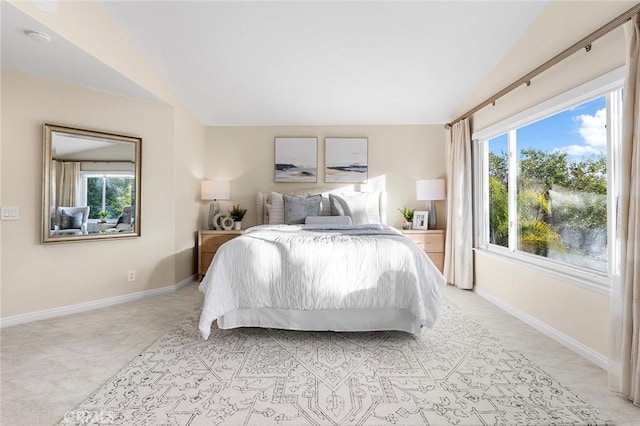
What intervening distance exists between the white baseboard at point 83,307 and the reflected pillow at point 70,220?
0.80 meters

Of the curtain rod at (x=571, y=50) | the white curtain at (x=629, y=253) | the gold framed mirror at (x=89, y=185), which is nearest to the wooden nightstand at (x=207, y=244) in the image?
the gold framed mirror at (x=89, y=185)

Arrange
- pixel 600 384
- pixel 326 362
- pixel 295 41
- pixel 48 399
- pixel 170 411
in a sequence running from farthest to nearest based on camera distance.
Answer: pixel 295 41 → pixel 326 362 → pixel 600 384 → pixel 48 399 → pixel 170 411

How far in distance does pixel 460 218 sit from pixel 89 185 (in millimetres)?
4277

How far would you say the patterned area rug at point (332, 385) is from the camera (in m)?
1.51

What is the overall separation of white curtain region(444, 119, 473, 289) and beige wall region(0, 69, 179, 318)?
357cm

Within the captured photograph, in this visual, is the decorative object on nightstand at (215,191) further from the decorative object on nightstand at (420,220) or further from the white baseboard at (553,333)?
the white baseboard at (553,333)

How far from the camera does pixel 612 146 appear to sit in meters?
2.07

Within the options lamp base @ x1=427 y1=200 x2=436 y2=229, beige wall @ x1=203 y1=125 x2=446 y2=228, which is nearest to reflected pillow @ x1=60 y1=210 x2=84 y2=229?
beige wall @ x1=203 y1=125 x2=446 y2=228

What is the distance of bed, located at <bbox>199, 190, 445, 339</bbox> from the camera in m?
2.28

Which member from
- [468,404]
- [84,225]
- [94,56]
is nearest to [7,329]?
[84,225]

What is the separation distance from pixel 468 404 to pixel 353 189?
3.35m

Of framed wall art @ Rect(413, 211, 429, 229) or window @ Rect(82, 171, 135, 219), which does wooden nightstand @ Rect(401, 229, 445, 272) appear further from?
window @ Rect(82, 171, 135, 219)

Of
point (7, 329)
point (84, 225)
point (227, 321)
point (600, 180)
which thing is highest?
point (600, 180)

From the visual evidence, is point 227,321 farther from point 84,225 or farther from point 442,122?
point 442,122
